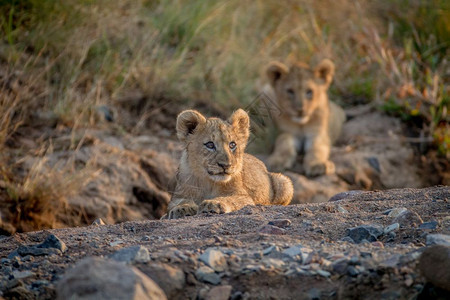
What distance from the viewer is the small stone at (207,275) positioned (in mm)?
3541

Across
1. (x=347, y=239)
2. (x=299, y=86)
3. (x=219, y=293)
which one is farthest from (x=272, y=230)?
(x=299, y=86)

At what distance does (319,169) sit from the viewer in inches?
377

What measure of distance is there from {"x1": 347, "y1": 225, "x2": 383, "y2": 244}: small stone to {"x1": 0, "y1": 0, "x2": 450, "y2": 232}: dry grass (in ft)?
13.0

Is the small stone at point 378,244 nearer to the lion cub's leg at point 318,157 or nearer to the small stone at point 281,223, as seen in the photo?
the small stone at point 281,223

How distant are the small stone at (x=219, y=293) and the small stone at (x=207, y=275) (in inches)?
3.0

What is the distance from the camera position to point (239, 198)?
5.98 m

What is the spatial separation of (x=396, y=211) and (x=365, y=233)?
499 millimetres

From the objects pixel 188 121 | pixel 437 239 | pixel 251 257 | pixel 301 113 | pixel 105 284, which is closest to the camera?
pixel 105 284

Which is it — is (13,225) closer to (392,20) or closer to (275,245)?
(275,245)

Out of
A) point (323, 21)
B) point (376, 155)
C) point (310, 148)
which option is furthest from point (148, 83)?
point (323, 21)

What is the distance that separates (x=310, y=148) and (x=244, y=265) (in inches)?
254

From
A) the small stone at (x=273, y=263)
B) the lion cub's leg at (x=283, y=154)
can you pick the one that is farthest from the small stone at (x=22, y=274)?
the lion cub's leg at (x=283, y=154)

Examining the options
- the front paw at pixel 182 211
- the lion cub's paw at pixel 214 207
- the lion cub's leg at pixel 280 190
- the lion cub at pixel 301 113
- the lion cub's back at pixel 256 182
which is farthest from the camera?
the lion cub at pixel 301 113

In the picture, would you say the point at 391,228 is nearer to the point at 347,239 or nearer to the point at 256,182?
the point at 347,239
